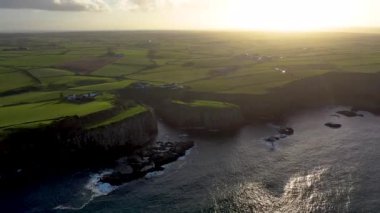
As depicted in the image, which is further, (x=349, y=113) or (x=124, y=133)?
(x=349, y=113)

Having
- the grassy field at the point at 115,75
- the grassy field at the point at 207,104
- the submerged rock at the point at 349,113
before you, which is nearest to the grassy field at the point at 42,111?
the grassy field at the point at 115,75

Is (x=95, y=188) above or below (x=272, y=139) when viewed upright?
below

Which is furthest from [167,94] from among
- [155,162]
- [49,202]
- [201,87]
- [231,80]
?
[49,202]

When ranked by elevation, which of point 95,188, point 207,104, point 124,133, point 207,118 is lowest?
point 95,188

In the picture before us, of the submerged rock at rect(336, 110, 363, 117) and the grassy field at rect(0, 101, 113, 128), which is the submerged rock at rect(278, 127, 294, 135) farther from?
the grassy field at rect(0, 101, 113, 128)

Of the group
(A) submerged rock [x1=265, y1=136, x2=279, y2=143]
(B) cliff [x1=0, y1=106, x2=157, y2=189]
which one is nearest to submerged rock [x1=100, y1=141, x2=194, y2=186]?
(B) cliff [x1=0, y1=106, x2=157, y2=189]

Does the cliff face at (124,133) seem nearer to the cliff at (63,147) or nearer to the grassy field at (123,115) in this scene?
the cliff at (63,147)

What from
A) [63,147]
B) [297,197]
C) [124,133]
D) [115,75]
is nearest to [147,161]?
[124,133]

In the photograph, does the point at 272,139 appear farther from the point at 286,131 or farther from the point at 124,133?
the point at 124,133
